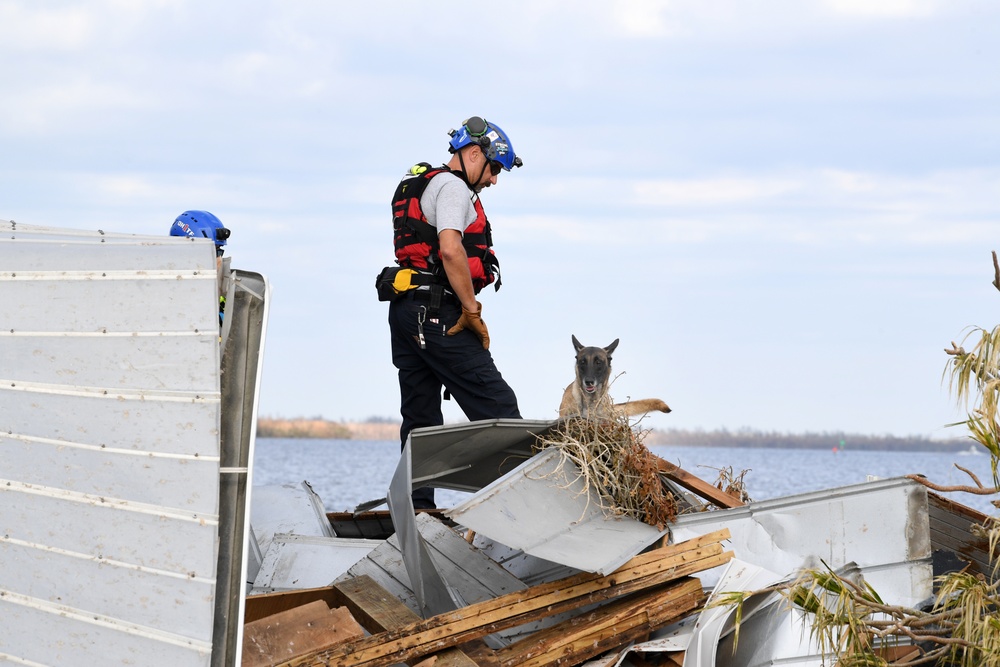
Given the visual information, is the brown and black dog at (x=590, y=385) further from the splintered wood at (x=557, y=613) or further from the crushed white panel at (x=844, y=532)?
the splintered wood at (x=557, y=613)

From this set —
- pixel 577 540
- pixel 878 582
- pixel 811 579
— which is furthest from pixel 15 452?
pixel 878 582

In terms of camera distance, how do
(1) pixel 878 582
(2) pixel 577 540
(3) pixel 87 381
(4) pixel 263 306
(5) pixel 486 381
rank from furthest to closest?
1. (5) pixel 486 381
2. (1) pixel 878 582
3. (2) pixel 577 540
4. (4) pixel 263 306
5. (3) pixel 87 381

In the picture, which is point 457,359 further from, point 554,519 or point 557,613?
point 557,613

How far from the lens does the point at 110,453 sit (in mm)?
4789

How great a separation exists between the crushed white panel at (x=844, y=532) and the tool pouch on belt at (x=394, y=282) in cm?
236

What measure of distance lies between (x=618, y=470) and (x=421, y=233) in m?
2.15

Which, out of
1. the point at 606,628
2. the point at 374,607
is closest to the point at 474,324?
the point at 374,607

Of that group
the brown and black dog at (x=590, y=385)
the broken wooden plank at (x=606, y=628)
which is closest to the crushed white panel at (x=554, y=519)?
the broken wooden plank at (x=606, y=628)

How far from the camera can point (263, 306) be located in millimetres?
5125

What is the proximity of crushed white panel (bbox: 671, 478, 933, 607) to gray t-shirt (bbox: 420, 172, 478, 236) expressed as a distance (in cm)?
239

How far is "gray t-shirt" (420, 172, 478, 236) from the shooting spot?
6.82 meters

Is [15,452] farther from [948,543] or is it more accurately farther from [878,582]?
[948,543]

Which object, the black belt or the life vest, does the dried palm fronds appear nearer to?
the black belt

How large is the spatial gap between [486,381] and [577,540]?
174 centimetres
